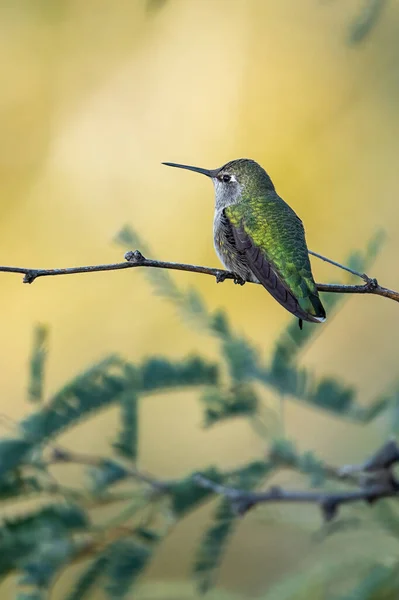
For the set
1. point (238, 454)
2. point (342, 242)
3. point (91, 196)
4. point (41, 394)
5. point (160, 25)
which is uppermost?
point (160, 25)

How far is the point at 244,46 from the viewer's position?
5184 millimetres

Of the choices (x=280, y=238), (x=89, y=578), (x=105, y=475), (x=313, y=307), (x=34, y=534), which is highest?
(x=280, y=238)

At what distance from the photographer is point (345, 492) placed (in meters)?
1.92

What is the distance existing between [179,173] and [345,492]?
11.9ft

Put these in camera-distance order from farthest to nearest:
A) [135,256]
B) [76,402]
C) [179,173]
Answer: [179,173] < [76,402] < [135,256]

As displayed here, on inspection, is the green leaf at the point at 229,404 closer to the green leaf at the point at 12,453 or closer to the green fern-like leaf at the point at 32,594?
the green leaf at the point at 12,453

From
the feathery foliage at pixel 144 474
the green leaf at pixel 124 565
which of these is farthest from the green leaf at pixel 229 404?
the green leaf at pixel 124 565

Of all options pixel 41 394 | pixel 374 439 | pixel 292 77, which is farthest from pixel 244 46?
pixel 41 394

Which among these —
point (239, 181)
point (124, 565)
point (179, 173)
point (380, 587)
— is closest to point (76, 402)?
point (124, 565)

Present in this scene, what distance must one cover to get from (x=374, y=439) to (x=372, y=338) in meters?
2.26

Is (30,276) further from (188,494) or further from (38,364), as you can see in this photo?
(188,494)

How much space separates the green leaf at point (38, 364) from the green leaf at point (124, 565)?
1.40 feet

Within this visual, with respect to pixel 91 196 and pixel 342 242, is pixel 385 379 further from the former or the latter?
pixel 91 196

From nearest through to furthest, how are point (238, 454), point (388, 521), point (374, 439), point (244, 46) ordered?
point (388, 521), point (374, 439), point (238, 454), point (244, 46)
